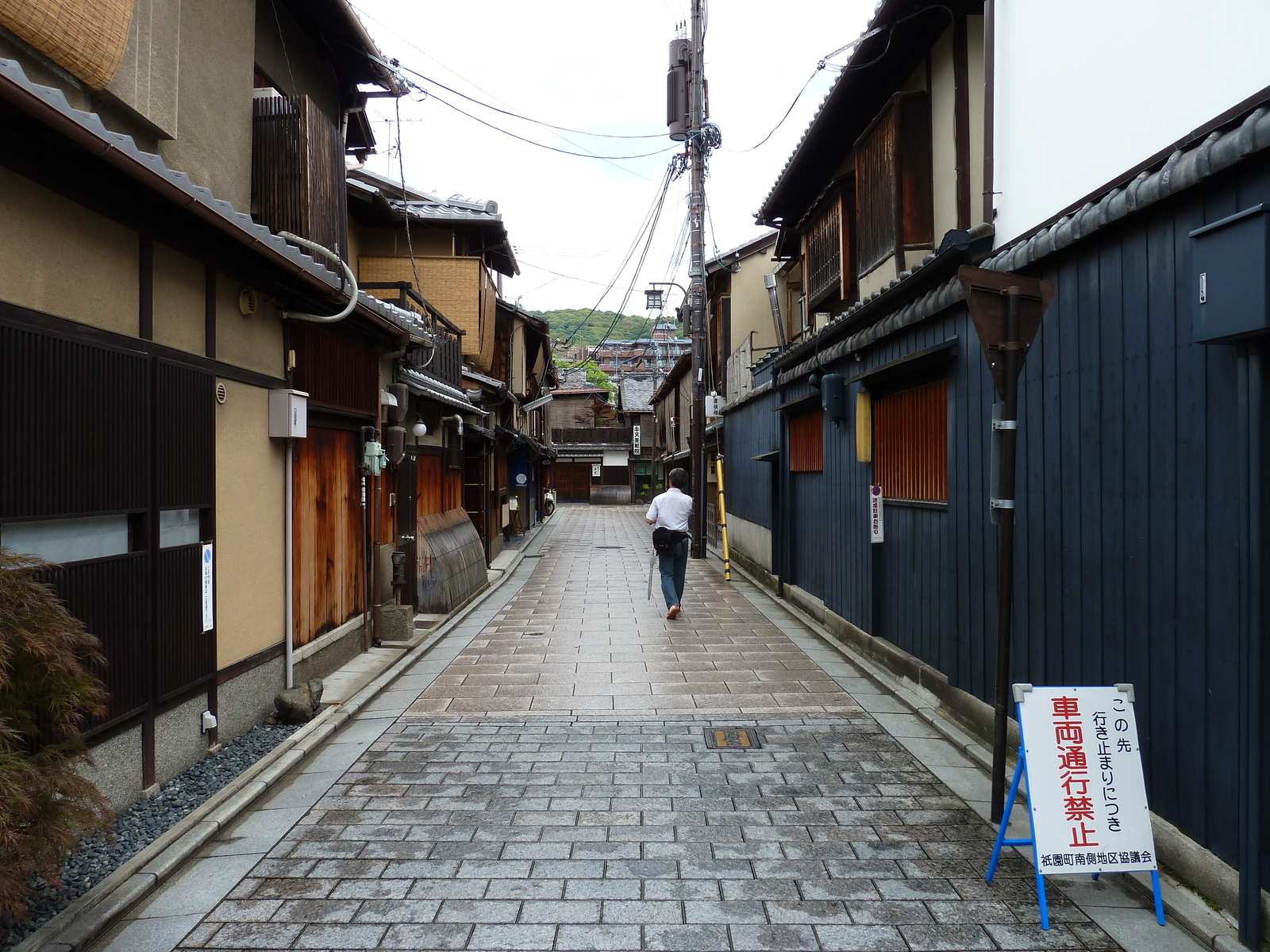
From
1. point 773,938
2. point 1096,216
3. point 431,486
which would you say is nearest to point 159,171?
point 773,938

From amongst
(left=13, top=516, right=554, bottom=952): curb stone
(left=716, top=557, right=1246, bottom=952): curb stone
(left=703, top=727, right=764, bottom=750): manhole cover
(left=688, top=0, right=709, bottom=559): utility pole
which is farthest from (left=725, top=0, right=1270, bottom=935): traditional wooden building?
(left=688, top=0, right=709, bottom=559): utility pole

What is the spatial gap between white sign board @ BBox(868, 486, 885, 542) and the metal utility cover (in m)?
4.96

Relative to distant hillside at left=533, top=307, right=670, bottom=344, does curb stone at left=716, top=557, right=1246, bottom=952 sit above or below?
below

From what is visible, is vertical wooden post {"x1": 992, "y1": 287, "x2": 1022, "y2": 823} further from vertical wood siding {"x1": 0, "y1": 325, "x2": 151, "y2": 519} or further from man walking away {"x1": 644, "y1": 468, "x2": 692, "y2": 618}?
man walking away {"x1": 644, "y1": 468, "x2": 692, "y2": 618}

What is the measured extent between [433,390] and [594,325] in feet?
318

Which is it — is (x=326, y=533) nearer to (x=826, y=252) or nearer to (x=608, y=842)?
(x=608, y=842)

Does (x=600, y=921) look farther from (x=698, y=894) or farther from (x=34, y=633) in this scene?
(x=34, y=633)

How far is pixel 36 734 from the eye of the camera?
3.70m

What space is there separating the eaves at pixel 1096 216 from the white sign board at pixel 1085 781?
279 cm

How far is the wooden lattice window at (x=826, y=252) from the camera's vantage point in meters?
12.2

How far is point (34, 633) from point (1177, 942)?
18.7 ft

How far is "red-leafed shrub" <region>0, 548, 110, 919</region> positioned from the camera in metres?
3.28

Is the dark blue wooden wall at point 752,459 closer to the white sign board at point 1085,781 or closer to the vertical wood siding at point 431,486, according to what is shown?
the vertical wood siding at point 431,486

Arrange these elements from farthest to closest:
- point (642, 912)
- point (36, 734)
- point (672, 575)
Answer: point (672, 575) → point (642, 912) → point (36, 734)
